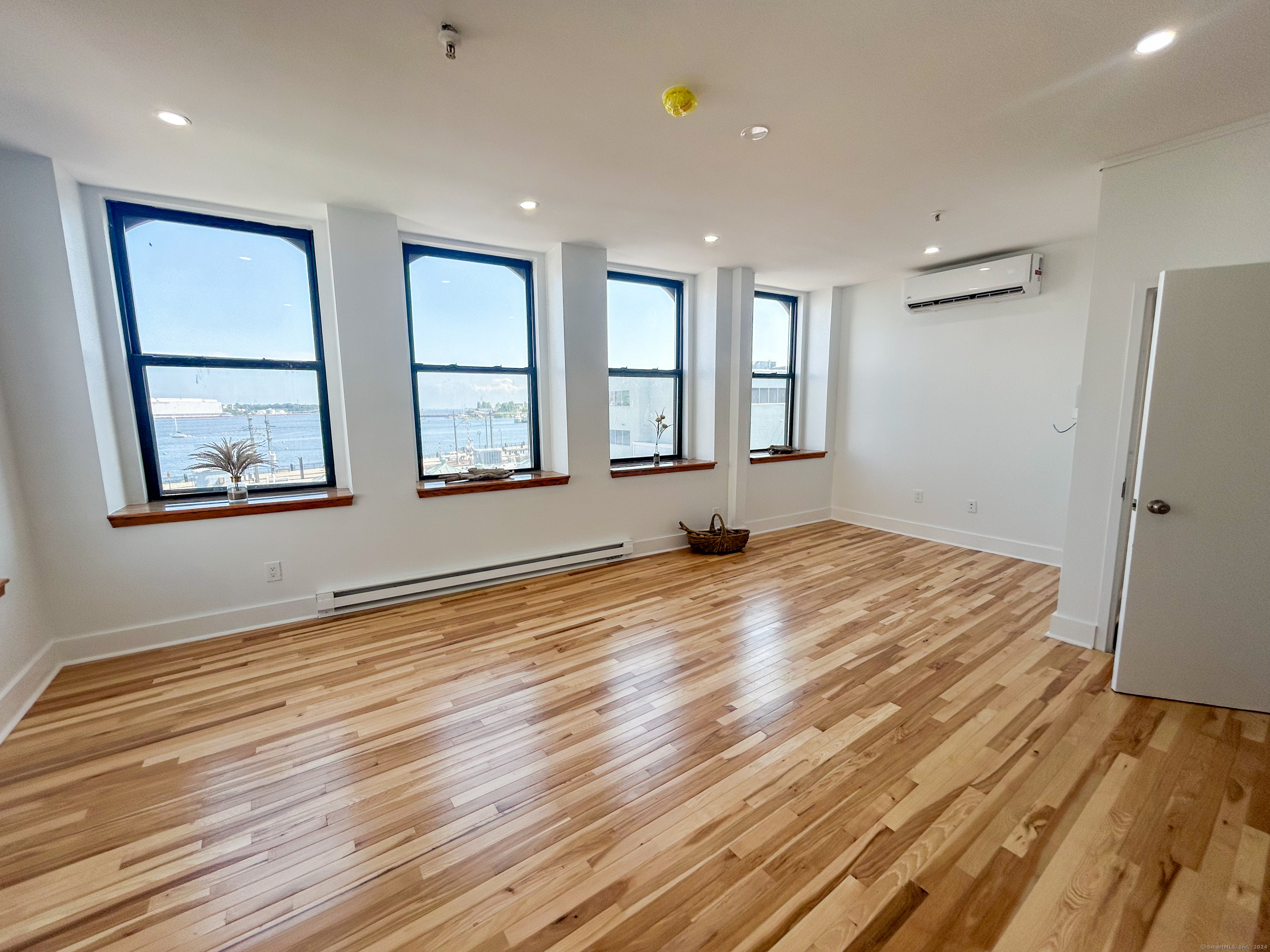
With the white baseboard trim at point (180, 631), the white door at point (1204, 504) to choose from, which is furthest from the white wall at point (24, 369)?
the white door at point (1204, 504)

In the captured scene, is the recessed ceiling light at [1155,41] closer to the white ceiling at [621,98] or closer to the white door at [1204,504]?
the white ceiling at [621,98]

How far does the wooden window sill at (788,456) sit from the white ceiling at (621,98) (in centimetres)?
251

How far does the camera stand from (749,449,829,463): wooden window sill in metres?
5.14

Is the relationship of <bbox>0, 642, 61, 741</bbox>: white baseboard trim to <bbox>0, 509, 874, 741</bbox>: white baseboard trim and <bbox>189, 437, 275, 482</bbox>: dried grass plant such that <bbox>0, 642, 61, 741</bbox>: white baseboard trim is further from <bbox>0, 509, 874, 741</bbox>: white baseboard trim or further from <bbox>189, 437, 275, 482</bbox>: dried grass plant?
<bbox>189, 437, 275, 482</bbox>: dried grass plant

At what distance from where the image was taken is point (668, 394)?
196 inches

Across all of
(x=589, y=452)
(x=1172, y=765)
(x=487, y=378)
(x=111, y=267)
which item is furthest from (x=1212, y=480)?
(x=111, y=267)

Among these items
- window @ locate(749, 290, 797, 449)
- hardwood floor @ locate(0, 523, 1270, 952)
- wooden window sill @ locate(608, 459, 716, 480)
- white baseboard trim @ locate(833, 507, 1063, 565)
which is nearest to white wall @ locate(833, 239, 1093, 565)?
white baseboard trim @ locate(833, 507, 1063, 565)

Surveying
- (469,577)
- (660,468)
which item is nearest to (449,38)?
(469,577)

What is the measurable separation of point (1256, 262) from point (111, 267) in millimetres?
5663

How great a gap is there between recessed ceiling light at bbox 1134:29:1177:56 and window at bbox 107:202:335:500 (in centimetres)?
419

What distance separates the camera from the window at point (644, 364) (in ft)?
15.1

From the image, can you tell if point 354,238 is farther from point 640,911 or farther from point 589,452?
point 640,911

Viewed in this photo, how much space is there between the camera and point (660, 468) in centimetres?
449

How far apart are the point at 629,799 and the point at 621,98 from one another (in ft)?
8.53
